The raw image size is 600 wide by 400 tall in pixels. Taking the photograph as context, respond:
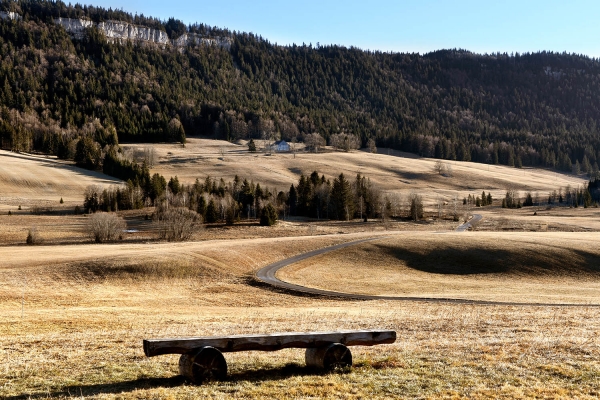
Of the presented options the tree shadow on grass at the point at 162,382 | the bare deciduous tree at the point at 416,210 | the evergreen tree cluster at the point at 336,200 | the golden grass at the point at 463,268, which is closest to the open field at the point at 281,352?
the tree shadow on grass at the point at 162,382

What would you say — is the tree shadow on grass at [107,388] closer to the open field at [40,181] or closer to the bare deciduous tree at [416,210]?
the bare deciduous tree at [416,210]

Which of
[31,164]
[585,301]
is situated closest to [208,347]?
[585,301]

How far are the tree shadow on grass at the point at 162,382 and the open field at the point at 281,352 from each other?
1.1 inches

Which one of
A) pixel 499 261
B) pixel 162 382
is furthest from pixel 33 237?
pixel 162 382

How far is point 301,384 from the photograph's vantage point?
14094 millimetres

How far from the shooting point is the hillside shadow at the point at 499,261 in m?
61.3

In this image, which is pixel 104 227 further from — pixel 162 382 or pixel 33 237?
pixel 162 382

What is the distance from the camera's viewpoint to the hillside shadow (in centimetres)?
6131

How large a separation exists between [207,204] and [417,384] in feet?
353

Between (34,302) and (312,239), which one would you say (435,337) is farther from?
(312,239)

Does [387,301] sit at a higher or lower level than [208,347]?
lower

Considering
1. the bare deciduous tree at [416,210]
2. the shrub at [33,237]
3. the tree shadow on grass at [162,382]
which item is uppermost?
the tree shadow on grass at [162,382]

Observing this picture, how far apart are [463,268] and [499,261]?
4280 mm

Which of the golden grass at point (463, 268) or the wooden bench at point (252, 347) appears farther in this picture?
the golden grass at point (463, 268)
